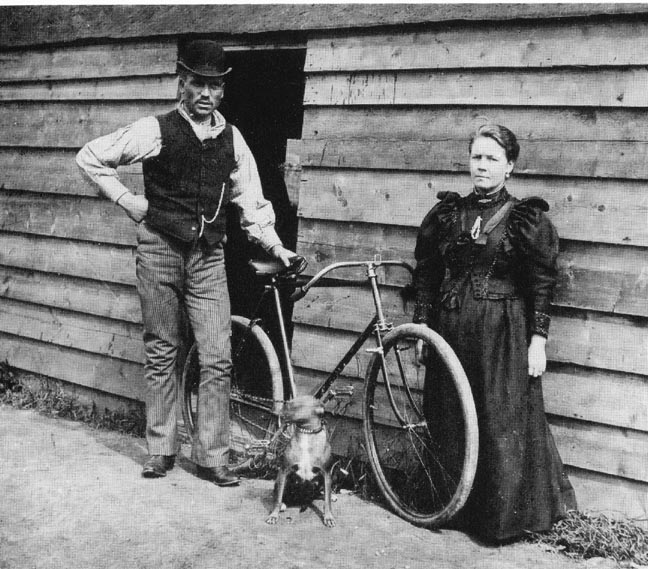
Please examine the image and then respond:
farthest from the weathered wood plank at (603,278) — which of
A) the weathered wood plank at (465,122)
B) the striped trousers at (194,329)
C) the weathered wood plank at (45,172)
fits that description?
the weathered wood plank at (45,172)

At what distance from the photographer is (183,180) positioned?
133 inches

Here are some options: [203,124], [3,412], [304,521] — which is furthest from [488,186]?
[3,412]

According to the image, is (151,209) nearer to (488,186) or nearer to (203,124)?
(203,124)

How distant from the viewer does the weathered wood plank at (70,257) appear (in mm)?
4707

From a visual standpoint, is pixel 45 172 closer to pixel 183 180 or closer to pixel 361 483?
pixel 183 180

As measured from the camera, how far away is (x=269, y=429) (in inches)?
146

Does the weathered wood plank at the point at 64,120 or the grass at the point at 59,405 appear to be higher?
the weathered wood plank at the point at 64,120

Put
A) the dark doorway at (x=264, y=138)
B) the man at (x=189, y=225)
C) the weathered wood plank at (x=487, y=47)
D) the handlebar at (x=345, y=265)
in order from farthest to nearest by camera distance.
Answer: the dark doorway at (x=264, y=138), the man at (x=189, y=225), the handlebar at (x=345, y=265), the weathered wood plank at (x=487, y=47)

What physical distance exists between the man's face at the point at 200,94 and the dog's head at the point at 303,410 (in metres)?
1.43

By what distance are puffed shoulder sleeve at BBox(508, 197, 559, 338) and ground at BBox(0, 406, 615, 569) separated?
1.02 metres

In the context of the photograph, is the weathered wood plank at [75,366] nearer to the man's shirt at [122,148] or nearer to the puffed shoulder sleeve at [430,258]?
the man's shirt at [122,148]

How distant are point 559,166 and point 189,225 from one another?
1752mm

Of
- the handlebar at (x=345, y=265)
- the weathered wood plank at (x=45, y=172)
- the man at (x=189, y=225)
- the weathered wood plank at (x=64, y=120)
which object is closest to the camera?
the handlebar at (x=345, y=265)

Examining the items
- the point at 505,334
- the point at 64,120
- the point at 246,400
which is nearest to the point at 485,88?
the point at 505,334
